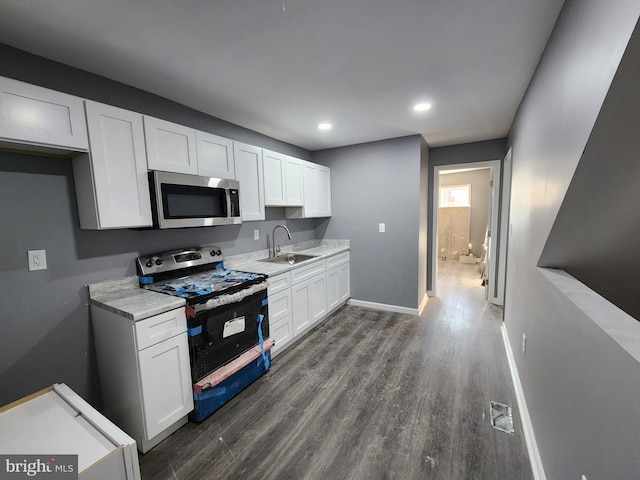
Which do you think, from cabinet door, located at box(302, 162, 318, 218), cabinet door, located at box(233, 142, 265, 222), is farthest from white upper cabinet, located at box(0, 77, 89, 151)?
cabinet door, located at box(302, 162, 318, 218)

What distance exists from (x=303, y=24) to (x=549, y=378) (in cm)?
226

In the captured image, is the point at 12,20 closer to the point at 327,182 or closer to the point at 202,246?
the point at 202,246

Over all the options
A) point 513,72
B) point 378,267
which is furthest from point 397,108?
point 378,267

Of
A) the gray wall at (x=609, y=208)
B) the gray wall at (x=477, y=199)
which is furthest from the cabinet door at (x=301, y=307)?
the gray wall at (x=477, y=199)

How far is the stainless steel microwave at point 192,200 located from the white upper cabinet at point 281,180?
52 cm

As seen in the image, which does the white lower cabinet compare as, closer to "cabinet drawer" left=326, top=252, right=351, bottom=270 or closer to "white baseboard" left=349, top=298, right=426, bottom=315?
"cabinet drawer" left=326, top=252, right=351, bottom=270

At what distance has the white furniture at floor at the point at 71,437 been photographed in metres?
1.06

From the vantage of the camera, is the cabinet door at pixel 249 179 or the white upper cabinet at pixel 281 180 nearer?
the cabinet door at pixel 249 179

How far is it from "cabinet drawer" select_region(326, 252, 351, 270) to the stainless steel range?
4.33ft

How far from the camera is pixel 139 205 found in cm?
185

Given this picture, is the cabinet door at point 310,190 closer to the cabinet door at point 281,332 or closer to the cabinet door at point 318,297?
the cabinet door at point 318,297

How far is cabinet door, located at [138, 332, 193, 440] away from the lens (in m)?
1.60

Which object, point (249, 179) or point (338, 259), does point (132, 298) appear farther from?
point (338, 259)

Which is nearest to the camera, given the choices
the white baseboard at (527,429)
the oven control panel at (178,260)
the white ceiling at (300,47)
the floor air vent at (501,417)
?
the white ceiling at (300,47)
